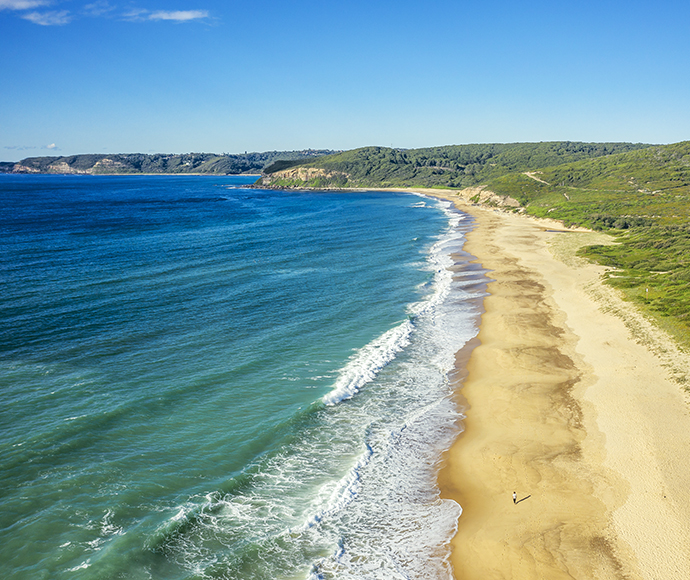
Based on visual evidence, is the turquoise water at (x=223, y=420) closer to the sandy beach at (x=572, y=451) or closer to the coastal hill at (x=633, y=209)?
the sandy beach at (x=572, y=451)

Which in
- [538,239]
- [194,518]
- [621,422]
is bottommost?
[194,518]

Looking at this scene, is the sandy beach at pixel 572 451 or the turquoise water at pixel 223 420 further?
the turquoise water at pixel 223 420

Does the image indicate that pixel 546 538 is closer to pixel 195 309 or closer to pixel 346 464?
pixel 346 464

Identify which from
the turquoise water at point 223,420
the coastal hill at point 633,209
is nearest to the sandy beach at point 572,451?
the turquoise water at point 223,420

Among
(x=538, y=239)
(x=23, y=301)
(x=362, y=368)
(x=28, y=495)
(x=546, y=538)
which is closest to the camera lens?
(x=546, y=538)

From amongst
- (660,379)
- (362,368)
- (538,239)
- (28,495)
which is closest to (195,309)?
(362,368)

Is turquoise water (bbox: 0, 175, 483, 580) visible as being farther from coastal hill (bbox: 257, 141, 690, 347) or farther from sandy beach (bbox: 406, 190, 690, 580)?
coastal hill (bbox: 257, 141, 690, 347)

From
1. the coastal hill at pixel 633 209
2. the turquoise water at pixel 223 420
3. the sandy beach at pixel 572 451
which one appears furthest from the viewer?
the coastal hill at pixel 633 209
